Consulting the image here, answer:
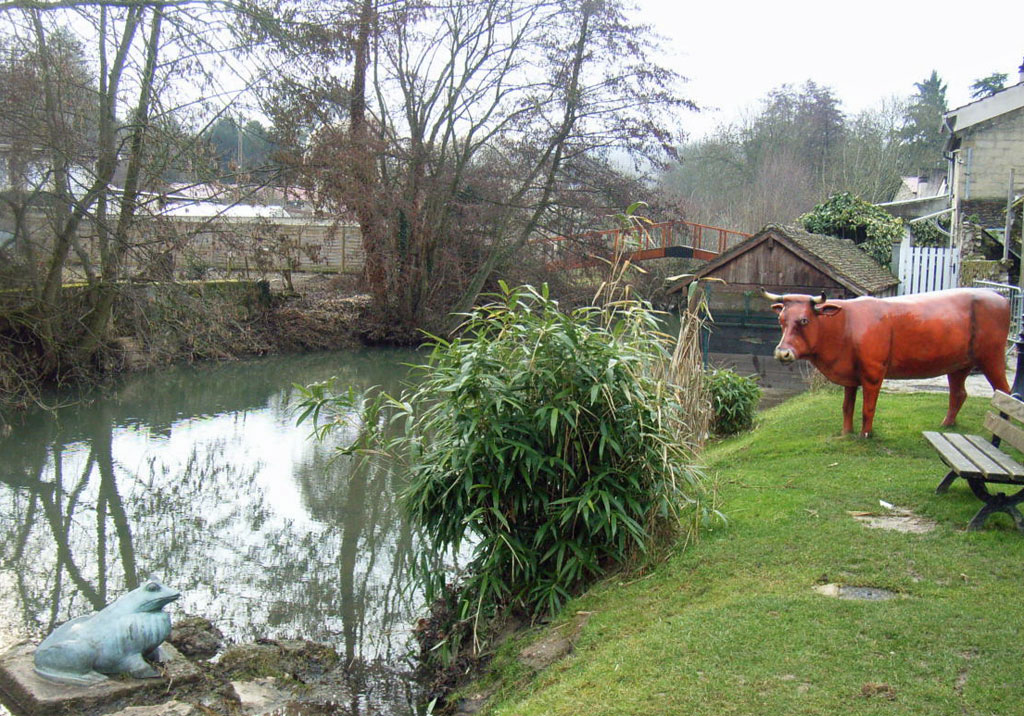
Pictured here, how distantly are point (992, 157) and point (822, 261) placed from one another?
993 centimetres

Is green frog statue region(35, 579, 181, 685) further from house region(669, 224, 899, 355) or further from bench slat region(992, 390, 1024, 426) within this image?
house region(669, 224, 899, 355)

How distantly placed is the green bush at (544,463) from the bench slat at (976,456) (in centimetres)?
176

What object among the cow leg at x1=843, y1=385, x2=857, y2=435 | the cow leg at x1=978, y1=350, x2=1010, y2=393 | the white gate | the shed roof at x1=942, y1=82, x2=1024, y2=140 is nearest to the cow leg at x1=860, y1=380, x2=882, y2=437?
the cow leg at x1=843, y1=385, x2=857, y2=435

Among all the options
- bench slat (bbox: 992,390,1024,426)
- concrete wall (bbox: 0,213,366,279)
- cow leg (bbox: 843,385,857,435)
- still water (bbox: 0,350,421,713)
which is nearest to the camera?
bench slat (bbox: 992,390,1024,426)

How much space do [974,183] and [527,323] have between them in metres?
19.3

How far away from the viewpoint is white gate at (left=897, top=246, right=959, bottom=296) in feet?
55.1

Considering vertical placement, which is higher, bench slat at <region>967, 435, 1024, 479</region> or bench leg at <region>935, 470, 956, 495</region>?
bench slat at <region>967, 435, 1024, 479</region>

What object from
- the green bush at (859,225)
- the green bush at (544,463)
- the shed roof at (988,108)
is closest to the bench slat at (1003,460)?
the green bush at (544,463)

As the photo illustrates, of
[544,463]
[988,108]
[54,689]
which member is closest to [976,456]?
[544,463]

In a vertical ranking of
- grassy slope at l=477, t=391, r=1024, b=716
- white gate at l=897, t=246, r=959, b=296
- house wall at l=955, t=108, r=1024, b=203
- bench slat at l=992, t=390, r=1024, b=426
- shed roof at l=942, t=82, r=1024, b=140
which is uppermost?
shed roof at l=942, t=82, r=1024, b=140

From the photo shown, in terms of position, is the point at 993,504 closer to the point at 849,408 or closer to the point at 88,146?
the point at 849,408

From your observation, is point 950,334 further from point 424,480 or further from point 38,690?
point 38,690

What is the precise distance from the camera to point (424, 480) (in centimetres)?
581

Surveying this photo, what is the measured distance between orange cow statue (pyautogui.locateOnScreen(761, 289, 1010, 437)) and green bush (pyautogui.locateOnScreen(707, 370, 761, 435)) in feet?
9.14
